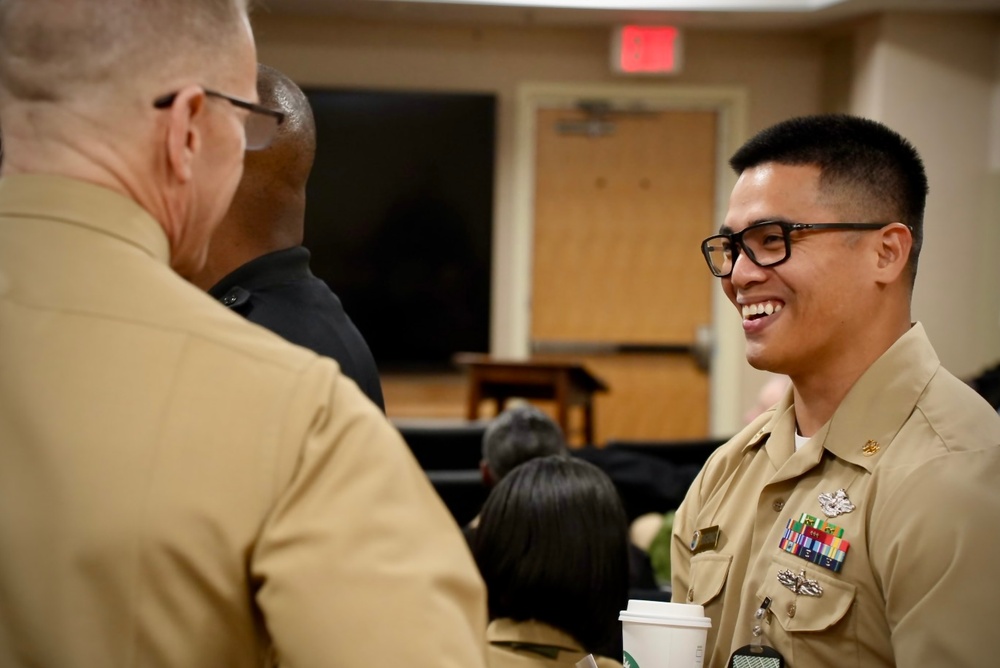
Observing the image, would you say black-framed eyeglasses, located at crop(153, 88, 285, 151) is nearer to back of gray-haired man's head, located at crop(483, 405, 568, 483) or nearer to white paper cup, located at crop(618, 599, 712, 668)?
white paper cup, located at crop(618, 599, 712, 668)

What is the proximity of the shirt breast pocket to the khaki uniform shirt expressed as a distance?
0.37 meters

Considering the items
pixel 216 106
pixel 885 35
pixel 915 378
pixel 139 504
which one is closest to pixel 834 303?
pixel 915 378

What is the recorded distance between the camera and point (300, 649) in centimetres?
82

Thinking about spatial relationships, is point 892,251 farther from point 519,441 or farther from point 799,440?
point 519,441

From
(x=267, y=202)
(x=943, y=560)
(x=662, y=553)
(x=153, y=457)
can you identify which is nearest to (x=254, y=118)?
(x=153, y=457)

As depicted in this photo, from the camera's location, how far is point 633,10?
20.0ft

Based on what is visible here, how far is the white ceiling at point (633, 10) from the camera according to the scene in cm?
599

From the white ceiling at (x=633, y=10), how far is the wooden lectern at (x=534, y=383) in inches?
81.1

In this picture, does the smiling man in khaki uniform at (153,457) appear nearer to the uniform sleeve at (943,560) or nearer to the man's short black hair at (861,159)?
the uniform sleeve at (943,560)

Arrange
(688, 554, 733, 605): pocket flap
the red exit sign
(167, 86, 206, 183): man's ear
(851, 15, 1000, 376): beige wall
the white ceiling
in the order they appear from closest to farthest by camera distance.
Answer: (167, 86, 206, 183): man's ear < (688, 554, 733, 605): pocket flap < the white ceiling < (851, 15, 1000, 376): beige wall < the red exit sign

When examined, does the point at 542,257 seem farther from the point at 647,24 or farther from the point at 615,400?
the point at 647,24

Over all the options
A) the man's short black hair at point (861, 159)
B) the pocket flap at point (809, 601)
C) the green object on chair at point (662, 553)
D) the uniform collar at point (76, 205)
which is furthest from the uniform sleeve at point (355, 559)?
the green object on chair at point (662, 553)

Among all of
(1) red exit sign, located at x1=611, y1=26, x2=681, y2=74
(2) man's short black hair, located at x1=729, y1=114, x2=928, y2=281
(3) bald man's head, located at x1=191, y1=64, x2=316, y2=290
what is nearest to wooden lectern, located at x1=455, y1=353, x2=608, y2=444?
(1) red exit sign, located at x1=611, y1=26, x2=681, y2=74

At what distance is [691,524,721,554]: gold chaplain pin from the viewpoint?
159cm
